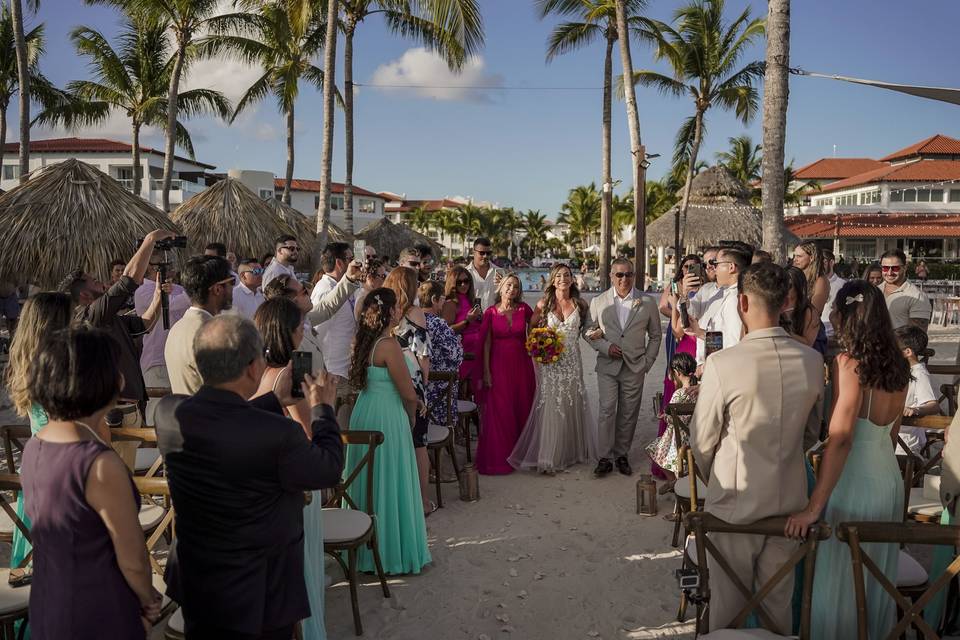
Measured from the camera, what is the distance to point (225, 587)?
8.18 ft

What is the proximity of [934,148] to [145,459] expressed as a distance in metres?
57.9

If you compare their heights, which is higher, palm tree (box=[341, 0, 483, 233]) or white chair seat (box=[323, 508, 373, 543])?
palm tree (box=[341, 0, 483, 233])

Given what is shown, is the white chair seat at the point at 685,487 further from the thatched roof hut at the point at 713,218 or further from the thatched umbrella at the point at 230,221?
the thatched roof hut at the point at 713,218

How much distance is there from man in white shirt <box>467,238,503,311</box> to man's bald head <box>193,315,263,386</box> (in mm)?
6267

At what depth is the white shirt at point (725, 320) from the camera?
538 cm

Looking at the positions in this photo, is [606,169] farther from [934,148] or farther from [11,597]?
[934,148]

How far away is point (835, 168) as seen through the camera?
6300 centimetres

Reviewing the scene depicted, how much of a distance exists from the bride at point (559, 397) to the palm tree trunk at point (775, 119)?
8.52ft

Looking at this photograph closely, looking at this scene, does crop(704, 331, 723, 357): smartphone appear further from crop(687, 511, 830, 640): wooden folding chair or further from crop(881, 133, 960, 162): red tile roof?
crop(881, 133, 960, 162): red tile roof

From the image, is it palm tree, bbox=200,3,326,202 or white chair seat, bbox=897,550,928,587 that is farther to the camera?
palm tree, bbox=200,3,326,202

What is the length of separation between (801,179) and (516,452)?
207 feet

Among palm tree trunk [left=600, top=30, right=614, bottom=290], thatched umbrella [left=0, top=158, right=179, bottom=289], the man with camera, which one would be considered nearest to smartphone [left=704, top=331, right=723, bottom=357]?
the man with camera

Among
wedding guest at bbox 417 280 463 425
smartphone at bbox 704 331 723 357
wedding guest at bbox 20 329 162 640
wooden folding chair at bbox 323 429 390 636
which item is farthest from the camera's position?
wedding guest at bbox 417 280 463 425

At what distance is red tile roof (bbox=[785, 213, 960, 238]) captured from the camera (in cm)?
3944
